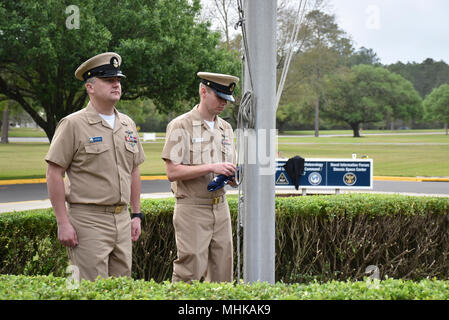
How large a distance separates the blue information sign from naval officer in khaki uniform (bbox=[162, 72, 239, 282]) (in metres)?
8.52

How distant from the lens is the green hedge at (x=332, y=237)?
4.90 meters

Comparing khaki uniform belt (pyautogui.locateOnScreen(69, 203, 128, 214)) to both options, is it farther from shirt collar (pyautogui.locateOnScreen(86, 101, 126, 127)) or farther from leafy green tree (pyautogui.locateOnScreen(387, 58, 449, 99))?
leafy green tree (pyautogui.locateOnScreen(387, 58, 449, 99))

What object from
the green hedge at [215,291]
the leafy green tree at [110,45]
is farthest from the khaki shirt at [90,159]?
the leafy green tree at [110,45]

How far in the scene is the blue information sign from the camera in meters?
12.2

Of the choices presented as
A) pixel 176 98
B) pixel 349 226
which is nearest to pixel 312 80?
pixel 176 98

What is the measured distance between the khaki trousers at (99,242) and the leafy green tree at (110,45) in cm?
1531

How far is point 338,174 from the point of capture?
Answer: 12.2 m

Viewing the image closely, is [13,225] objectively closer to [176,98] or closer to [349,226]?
[349,226]

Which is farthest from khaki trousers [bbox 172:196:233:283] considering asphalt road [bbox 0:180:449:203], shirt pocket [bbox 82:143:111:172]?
asphalt road [bbox 0:180:449:203]

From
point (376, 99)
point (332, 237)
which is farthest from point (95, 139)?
point (376, 99)
